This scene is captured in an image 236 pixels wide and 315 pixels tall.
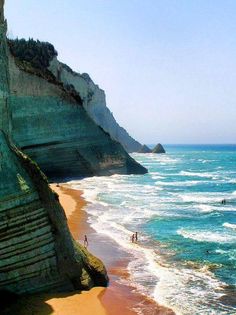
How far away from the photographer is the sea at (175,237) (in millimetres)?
20312

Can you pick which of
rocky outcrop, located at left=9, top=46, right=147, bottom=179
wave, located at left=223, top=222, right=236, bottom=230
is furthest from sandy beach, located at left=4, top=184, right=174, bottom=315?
rocky outcrop, located at left=9, top=46, right=147, bottom=179

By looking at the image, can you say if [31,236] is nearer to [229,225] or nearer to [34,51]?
[229,225]

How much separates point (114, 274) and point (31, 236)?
21.9 feet

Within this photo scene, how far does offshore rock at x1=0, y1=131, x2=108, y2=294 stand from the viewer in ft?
54.2

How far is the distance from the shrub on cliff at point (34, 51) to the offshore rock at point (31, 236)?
53482 millimetres

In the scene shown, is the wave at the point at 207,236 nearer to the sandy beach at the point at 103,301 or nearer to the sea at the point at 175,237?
the sea at the point at 175,237

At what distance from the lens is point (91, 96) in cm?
9744

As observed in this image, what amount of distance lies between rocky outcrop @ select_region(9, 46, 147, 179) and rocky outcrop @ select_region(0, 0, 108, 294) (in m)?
30.9

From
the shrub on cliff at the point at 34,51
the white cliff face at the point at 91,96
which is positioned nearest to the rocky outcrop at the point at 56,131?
the shrub on cliff at the point at 34,51

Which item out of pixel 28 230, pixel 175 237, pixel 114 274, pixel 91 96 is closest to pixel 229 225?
pixel 175 237

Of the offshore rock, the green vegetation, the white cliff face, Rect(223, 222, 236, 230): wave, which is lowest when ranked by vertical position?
Rect(223, 222, 236, 230): wave

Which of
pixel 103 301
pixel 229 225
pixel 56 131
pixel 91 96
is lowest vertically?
pixel 229 225

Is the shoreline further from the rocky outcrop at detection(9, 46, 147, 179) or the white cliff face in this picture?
the white cliff face

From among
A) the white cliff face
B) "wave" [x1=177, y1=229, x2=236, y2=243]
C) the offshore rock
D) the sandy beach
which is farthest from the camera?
the white cliff face
